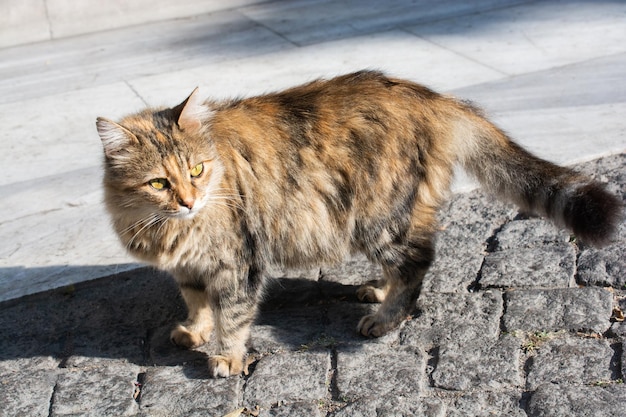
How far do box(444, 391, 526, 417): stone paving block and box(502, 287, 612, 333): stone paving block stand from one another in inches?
19.7

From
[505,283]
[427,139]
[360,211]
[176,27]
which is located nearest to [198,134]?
[360,211]

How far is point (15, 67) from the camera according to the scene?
7812 mm

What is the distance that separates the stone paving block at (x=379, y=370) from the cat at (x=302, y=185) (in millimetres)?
154

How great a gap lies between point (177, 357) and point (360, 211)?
115 cm

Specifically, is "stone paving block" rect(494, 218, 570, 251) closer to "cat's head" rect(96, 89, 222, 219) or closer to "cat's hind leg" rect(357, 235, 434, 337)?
"cat's hind leg" rect(357, 235, 434, 337)

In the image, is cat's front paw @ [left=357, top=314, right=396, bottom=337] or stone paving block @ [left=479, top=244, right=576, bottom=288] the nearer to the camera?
cat's front paw @ [left=357, top=314, right=396, bottom=337]

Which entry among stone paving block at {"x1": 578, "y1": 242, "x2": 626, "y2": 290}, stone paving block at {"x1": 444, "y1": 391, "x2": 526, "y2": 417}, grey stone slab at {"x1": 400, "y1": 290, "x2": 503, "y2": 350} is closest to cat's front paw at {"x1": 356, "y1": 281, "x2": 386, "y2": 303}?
grey stone slab at {"x1": 400, "y1": 290, "x2": 503, "y2": 350}

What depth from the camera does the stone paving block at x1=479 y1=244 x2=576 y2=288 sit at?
4.26m

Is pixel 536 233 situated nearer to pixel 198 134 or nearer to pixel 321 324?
pixel 321 324

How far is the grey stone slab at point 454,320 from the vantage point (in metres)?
3.91

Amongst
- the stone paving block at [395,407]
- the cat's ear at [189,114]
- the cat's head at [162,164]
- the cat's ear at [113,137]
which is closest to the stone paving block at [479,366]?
the stone paving block at [395,407]

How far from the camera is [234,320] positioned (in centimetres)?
379

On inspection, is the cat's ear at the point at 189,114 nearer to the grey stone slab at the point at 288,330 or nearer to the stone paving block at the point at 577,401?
the grey stone slab at the point at 288,330

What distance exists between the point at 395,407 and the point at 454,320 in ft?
2.40
